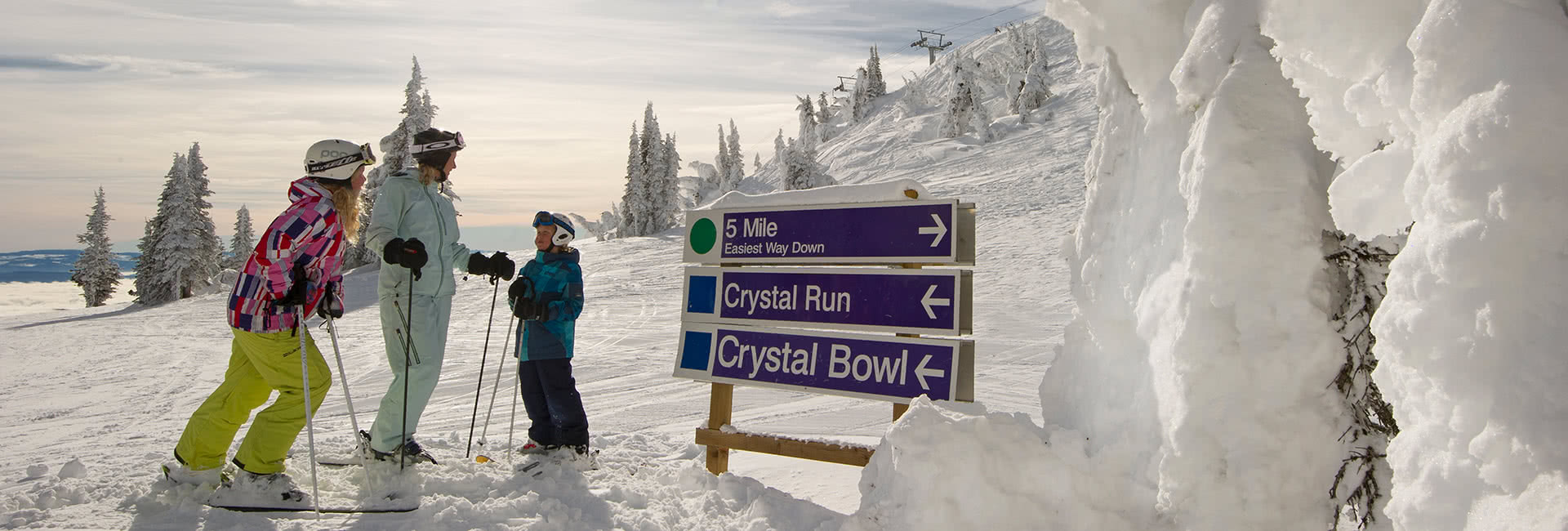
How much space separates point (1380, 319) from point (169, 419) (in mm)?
8280

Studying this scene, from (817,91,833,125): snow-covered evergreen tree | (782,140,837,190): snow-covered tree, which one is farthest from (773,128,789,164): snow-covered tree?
(782,140,837,190): snow-covered tree

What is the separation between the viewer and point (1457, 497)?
5.58ft

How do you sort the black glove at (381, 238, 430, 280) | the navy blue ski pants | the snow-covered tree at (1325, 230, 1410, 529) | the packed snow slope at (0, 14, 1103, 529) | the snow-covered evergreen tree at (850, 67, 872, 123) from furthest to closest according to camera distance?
the snow-covered evergreen tree at (850, 67, 872, 123), the navy blue ski pants, the black glove at (381, 238, 430, 280), the packed snow slope at (0, 14, 1103, 529), the snow-covered tree at (1325, 230, 1410, 529)

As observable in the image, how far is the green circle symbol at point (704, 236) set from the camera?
5282mm

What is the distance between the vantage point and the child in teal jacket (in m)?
5.21

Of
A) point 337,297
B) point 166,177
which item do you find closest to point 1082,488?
point 337,297

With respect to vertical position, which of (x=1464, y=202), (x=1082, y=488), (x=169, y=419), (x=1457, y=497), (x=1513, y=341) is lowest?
(x=169, y=419)

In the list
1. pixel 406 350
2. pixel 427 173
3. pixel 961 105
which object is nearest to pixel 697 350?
pixel 406 350

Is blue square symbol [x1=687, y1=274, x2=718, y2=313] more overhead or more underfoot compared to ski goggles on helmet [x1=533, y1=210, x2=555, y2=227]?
more underfoot

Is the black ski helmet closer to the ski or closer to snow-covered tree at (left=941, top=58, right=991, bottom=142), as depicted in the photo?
the ski

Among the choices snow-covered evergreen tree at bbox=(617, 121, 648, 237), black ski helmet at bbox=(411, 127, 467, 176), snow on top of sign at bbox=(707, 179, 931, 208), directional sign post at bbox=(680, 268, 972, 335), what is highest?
snow-covered evergreen tree at bbox=(617, 121, 648, 237)

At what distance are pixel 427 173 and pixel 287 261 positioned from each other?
3.64 ft

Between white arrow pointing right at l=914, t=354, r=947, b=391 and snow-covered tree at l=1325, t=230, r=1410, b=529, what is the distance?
205 cm

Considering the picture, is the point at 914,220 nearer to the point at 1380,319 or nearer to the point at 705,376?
the point at 705,376
